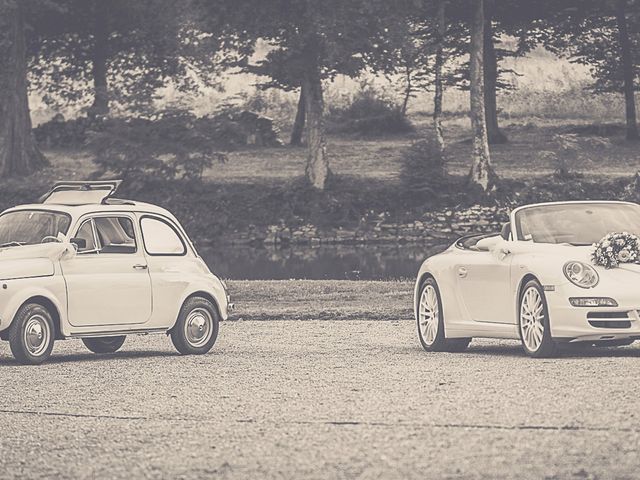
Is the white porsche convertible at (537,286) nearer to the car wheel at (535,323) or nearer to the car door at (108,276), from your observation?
the car wheel at (535,323)

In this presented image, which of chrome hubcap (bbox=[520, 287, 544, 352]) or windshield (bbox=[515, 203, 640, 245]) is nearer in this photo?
chrome hubcap (bbox=[520, 287, 544, 352])

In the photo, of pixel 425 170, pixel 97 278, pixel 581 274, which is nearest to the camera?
pixel 581 274

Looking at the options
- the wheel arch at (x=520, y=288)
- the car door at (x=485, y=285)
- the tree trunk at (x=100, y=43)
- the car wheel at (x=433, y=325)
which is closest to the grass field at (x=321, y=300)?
the car wheel at (x=433, y=325)

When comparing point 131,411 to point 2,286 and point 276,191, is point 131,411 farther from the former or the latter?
point 276,191

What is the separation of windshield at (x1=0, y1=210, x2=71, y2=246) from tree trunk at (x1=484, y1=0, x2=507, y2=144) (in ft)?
159

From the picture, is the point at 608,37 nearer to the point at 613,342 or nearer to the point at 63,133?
the point at 63,133

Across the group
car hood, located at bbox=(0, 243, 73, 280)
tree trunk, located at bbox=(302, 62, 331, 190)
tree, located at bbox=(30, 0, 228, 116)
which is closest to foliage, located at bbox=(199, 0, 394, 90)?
tree trunk, located at bbox=(302, 62, 331, 190)

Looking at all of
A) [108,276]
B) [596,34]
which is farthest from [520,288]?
[596,34]

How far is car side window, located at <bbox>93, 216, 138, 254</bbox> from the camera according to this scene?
1669cm

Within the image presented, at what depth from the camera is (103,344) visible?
57.5 ft

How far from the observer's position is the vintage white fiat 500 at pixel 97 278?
15688mm

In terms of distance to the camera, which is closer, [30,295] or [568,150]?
[30,295]

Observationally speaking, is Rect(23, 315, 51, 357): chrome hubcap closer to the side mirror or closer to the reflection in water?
the side mirror

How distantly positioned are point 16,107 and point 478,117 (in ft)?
55.6
